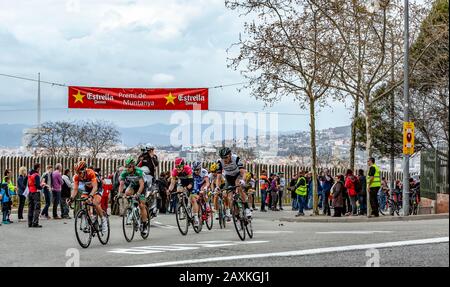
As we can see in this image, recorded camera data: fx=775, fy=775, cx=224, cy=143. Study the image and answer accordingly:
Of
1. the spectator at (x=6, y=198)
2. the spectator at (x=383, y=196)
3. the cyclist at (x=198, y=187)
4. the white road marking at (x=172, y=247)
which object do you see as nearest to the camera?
the white road marking at (x=172, y=247)

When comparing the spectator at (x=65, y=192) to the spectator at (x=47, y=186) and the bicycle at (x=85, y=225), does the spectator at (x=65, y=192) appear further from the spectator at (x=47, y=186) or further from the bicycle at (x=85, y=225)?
the bicycle at (x=85, y=225)

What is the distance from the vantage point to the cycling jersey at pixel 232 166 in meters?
15.7

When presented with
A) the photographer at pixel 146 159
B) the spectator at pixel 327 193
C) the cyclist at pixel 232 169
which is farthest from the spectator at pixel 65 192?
the cyclist at pixel 232 169

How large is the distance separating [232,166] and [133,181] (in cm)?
217

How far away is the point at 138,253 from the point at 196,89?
2584 centimetres

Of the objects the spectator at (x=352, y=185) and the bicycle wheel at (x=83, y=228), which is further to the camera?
the spectator at (x=352, y=185)

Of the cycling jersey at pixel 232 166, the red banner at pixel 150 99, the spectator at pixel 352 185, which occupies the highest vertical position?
the red banner at pixel 150 99

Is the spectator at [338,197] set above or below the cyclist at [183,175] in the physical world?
below

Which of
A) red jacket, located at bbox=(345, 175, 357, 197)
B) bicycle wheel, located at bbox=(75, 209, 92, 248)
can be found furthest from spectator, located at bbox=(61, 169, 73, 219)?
bicycle wheel, located at bbox=(75, 209, 92, 248)

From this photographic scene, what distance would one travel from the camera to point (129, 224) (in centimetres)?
1628

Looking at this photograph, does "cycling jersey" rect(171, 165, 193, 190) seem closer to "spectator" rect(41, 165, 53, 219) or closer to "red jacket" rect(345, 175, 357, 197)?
"spectator" rect(41, 165, 53, 219)

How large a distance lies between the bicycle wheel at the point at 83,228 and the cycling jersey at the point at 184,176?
332 cm
